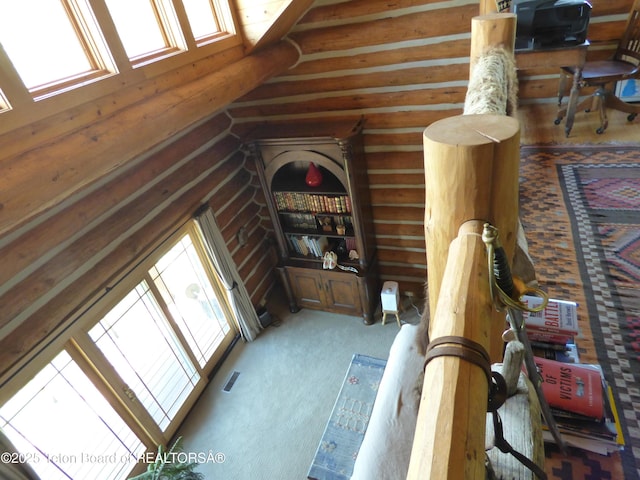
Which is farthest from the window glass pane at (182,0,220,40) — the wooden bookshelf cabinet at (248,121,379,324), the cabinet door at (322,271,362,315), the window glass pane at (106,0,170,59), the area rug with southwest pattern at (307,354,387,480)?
the area rug with southwest pattern at (307,354,387,480)

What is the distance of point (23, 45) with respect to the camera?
4.94 ft

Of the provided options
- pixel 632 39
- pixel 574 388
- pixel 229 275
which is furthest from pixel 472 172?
pixel 632 39

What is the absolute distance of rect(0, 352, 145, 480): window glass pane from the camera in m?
2.28

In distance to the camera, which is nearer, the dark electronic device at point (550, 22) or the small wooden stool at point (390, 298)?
the dark electronic device at point (550, 22)

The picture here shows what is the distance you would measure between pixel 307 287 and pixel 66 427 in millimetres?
2560

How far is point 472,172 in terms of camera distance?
646 mm

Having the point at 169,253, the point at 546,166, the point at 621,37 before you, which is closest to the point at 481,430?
the point at 546,166

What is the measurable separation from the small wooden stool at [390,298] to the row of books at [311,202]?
39.7 inches

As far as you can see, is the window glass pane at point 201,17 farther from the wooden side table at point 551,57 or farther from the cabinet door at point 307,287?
the cabinet door at point 307,287

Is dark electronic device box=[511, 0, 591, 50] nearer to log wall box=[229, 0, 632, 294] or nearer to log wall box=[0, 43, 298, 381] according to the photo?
log wall box=[229, 0, 632, 294]

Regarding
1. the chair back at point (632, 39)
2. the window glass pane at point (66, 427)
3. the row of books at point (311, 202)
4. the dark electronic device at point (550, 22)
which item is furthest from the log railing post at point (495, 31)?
the window glass pane at point (66, 427)

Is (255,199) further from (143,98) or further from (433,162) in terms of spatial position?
(433,162)

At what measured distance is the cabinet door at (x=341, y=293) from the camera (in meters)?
4.07

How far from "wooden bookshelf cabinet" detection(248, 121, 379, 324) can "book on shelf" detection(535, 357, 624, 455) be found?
2.46 meters
